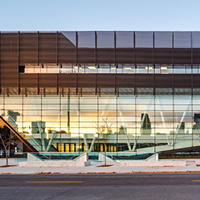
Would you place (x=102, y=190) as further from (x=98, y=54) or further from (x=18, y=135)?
(x=98, y=54)

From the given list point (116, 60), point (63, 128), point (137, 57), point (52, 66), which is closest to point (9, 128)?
point (63, 128)

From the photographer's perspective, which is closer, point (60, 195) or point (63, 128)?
point (60, 195)

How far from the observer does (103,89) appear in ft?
131

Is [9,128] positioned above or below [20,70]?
below

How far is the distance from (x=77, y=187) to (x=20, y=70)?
28605 millimetres

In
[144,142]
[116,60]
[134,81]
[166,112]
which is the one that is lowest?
[144,142]

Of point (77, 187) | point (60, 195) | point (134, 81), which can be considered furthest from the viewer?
point (134, 81)

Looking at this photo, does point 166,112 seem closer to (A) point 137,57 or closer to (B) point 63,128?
(A) point 137,57

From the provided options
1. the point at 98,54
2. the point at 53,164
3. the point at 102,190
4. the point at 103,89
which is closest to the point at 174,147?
the point at 103,89

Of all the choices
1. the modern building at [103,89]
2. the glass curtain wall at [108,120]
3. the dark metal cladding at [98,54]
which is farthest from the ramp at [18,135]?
the dark metal cladding at [98,54]

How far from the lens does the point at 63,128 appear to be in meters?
40.2

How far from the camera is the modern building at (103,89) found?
39844 mm

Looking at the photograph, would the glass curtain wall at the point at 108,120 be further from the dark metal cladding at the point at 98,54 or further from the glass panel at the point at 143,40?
the glass panel at the point at 143,40

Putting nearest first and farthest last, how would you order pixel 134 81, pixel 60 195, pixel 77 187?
pixel 60 195
pixel 77 187
pixel 134 81
